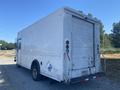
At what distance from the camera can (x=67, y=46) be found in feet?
18.4

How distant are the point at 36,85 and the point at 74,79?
2284 millimetres

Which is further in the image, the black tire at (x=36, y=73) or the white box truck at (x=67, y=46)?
the black tire at (x=36, y=73)

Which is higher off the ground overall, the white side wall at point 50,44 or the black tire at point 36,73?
the white side wall at point 50,44

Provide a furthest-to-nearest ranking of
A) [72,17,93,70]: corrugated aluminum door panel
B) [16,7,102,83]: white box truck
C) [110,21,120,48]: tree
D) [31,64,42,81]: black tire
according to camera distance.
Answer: [110,21,120,48]: tree, [31,64,42,81]: black tire, [72,17,93,70]: corrugated aluminum door panel, [16,7,102,83]: white box truck

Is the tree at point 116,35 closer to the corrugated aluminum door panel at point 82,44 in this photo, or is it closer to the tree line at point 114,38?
the tree line at point 114,38

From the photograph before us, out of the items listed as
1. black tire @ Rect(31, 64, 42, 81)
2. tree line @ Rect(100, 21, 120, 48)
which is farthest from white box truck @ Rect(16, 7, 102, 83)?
tree line @ Rect(100, 21, 120, 48)

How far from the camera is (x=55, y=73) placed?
5.82 metres

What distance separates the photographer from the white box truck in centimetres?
557

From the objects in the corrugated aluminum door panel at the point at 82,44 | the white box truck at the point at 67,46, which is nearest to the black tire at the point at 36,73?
the white box truck at the point at 67,46

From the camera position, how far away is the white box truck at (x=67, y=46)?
5.57 metres

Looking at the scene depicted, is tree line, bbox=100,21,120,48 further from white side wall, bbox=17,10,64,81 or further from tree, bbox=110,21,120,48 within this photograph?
white side wall, bbox=17,10,64,81

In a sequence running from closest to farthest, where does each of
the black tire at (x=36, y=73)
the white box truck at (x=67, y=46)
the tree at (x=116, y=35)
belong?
1. the white box truck at (x=67, y=46)
2. the black tire at (x=36, y=73)
3. the tree at (x=116, y=35)

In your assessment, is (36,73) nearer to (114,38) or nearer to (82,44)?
(82,44)

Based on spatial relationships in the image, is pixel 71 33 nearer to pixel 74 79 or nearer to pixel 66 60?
pixel 66 60
